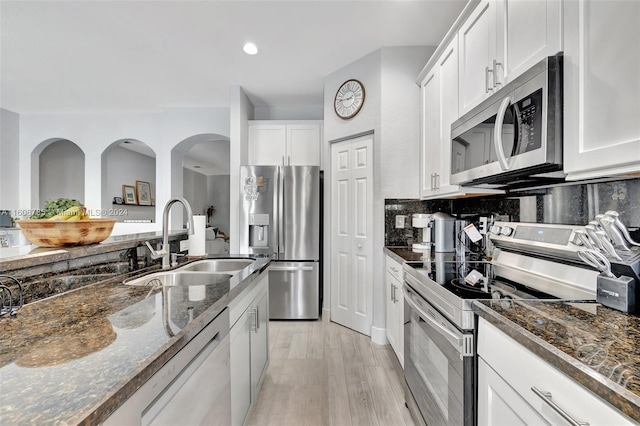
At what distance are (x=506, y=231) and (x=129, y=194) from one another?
7201mm

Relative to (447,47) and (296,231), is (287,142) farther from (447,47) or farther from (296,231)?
(447,47)

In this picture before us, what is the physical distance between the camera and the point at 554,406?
2.19 ft

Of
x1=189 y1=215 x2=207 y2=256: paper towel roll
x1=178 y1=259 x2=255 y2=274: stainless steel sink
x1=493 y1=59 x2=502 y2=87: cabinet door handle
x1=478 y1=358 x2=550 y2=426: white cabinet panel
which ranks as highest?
x1=493 y1=59 x2=502 y2=87: cabinet door handle

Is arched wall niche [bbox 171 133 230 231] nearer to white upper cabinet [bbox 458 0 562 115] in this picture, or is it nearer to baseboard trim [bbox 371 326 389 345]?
baseboard trim [bbox 371 326 389 345]

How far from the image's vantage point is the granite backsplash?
1.12 m

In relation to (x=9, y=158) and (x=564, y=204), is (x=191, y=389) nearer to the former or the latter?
(x=564, y=204)

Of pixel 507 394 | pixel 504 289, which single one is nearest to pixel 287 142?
pixel 504 289

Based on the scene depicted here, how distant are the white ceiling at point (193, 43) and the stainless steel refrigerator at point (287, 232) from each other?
111 centimetres

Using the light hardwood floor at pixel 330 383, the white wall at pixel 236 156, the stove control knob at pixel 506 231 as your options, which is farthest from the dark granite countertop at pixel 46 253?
the stove control knob at pixel 506 231

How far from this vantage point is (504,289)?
3.99 ft

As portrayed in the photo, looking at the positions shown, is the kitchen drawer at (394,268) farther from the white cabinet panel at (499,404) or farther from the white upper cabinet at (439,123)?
the white cabinet panel at (499,404)

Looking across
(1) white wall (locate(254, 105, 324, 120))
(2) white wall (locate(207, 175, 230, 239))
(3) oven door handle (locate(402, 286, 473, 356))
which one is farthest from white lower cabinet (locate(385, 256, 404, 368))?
(2) white wall (locate(207, 175, 230, 239))

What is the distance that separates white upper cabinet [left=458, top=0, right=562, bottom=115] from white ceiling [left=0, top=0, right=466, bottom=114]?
0.78m

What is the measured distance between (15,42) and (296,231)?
324 centimetres
